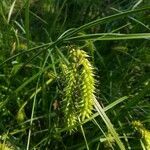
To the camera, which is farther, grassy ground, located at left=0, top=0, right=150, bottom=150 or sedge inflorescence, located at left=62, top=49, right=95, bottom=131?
grassy ground, located at left=0, top=0, right=150, bottom=150

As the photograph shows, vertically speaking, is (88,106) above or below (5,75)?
above

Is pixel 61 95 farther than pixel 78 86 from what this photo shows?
Yes

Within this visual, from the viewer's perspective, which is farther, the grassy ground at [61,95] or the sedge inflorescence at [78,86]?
the grassy ground at [61,95]

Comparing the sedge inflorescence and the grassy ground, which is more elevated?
the sedge inflorescence

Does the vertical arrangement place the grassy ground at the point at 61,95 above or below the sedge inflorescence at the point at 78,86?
below

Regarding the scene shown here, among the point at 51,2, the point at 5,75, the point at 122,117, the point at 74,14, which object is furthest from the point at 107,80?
the point at 74,14

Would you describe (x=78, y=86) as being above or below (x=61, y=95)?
above

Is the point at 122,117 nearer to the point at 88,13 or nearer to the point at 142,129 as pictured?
the point at 142,129

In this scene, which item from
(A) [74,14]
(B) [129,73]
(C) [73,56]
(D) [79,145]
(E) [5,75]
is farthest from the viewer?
(A) [74,14]
